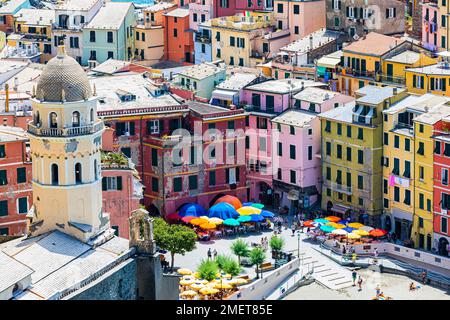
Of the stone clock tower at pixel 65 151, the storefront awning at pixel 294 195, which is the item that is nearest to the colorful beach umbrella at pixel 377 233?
the storefront awning at pixel 294 195

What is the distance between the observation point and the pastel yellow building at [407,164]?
9919 cm

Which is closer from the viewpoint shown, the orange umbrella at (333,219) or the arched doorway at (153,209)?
the orange umbrella at (333,219)

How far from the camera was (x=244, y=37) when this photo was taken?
130 m

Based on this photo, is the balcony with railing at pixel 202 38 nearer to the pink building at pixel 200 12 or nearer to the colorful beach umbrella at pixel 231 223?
the pink building at pixel 200 12

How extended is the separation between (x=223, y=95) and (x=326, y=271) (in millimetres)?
24382

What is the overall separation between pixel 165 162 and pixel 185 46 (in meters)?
37.1

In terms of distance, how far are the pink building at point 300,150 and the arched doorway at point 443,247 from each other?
14481 mm

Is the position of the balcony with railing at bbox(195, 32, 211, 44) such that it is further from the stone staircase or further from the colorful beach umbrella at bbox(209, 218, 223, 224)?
the stone staircase

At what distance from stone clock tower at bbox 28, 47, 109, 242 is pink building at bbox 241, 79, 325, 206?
41025 millimetres

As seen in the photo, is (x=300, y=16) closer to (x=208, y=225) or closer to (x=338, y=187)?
(x=338, y=187)

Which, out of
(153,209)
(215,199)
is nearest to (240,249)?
(153,209)
